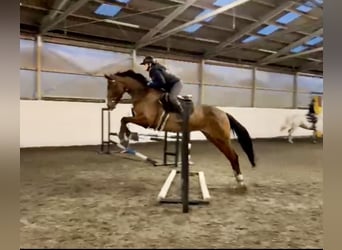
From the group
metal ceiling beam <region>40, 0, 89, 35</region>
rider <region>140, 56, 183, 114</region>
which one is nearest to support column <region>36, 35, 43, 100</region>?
metal ceiling beam <region>40, 0, 89, 35</region>

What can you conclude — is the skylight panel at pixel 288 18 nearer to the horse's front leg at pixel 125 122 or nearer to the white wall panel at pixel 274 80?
the white wall panel at pixel 274 80

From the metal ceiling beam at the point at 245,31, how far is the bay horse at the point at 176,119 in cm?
487

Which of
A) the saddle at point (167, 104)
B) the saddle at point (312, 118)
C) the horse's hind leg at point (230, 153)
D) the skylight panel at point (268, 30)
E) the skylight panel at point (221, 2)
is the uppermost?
the skylight panel at point (221, 2)

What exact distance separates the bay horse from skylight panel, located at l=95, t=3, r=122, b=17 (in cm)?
339

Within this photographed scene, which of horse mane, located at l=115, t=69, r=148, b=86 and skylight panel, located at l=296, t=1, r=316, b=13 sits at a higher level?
skylight panel, located at l=296, t=1, r=316, b=13

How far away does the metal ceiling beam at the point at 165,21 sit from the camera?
6.51 m

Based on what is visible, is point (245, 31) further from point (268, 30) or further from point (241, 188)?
point (241, 188)

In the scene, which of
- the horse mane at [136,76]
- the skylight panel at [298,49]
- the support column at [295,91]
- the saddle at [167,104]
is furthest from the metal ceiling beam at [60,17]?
the support column at [295,91]

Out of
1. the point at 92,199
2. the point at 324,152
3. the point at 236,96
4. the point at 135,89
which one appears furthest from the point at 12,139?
the point at 236,96

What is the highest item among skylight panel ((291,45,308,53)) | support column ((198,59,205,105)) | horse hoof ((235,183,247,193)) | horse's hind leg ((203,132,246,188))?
skylight panel ((291,45,308,53))

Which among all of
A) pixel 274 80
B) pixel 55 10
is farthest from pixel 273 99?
pixel 55 10

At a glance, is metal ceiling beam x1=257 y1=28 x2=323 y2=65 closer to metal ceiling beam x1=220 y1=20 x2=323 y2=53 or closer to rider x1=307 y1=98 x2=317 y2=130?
metal ceiling beam x1=220 y1=20 x2=323 y2=53

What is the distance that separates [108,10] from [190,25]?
1.78 metres

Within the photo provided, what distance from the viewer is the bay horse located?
3.32 metres
